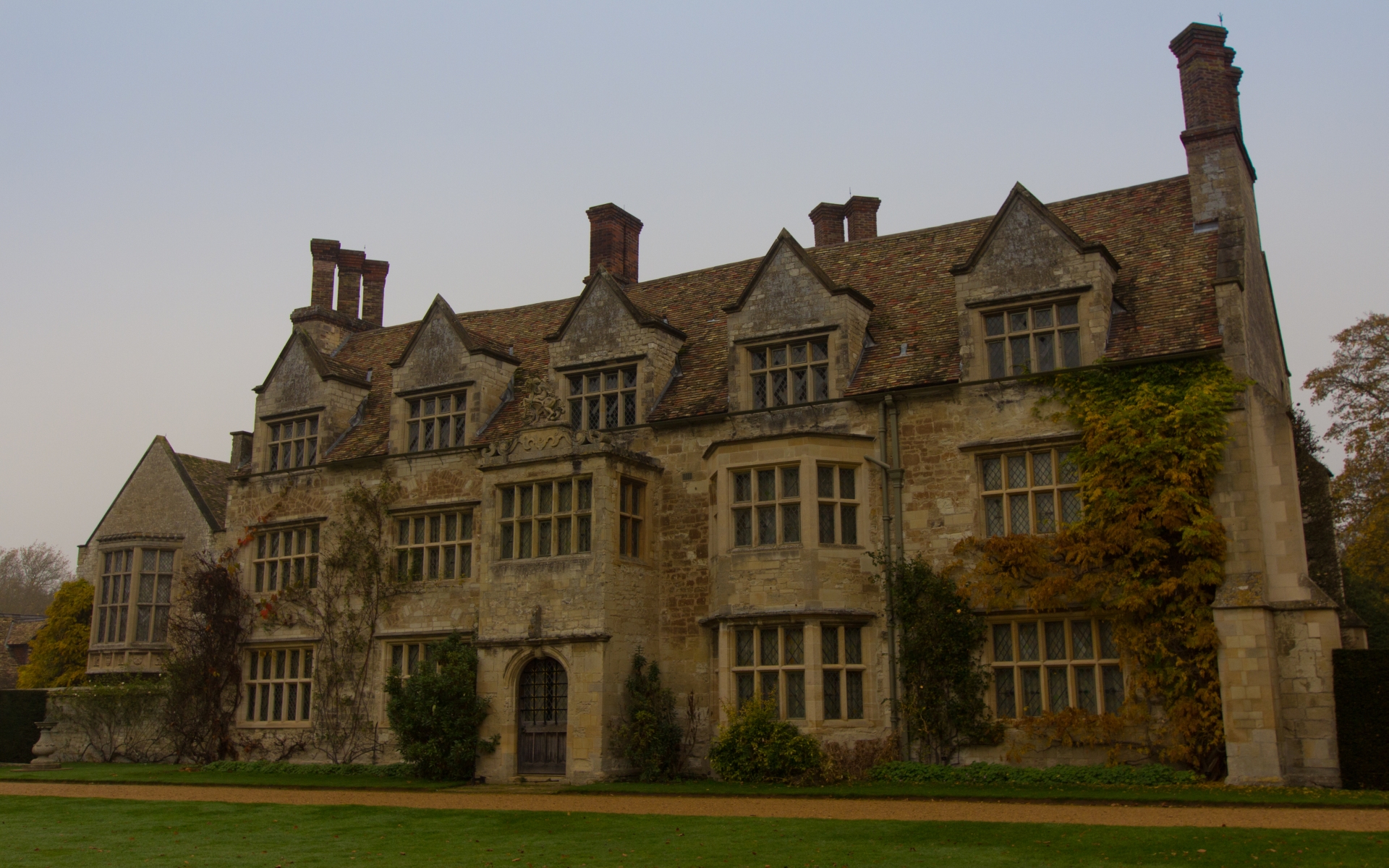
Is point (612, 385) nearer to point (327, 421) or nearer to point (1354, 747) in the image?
point (327, 421)

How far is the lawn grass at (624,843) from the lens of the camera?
10.7 meters

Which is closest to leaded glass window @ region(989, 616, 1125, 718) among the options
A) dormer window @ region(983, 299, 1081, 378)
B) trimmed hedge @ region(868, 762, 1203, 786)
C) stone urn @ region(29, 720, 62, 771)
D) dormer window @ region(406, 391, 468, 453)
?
trimmed hedge @ region(868, 762, 1203, 786)

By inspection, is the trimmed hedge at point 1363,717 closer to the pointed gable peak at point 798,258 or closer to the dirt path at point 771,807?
the dirt path at point 771,807

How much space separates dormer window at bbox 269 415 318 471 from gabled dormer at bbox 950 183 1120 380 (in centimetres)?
1557

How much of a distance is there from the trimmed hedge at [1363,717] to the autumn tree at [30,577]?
81.2m

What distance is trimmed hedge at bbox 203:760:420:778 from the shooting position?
22.9 m

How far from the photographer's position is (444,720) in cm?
2147

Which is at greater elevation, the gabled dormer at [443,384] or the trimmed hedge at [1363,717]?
the gabled dormer at [443,384]

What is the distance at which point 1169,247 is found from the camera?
20547mm

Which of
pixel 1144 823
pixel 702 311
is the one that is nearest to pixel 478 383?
pixel 702 311

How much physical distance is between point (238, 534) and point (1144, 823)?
22.1m

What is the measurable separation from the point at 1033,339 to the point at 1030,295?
747 mm

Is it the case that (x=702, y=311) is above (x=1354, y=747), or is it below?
above

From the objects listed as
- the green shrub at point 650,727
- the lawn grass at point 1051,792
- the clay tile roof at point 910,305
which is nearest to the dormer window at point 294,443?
the clay tile roof at point 910,305
